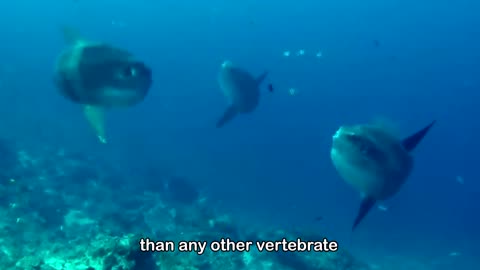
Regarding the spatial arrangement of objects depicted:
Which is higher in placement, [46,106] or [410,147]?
[46,106]

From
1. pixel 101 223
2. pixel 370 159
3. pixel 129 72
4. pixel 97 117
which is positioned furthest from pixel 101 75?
pixel 101 223

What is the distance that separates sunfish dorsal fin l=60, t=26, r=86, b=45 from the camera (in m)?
4.24

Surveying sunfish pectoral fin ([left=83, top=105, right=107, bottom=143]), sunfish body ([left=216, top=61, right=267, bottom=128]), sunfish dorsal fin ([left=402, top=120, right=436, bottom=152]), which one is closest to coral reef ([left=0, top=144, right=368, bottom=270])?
sunfish body ([left=216, top=61, right=267, bottom=128])

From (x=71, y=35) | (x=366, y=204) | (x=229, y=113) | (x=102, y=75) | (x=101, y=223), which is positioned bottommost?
(x=366, y=204)

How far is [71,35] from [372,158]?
3186mm

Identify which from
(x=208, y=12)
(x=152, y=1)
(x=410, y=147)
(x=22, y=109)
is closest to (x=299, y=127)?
(x=22, y=109)

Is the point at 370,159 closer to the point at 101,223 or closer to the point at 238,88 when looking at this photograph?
the point at 238,88

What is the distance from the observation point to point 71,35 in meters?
4.36

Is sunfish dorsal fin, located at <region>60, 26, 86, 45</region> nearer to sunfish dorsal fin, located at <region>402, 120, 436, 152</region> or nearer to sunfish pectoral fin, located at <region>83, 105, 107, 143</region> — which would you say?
sunfish pectoral fin, located at <region>83, 105, 107, 143</region>

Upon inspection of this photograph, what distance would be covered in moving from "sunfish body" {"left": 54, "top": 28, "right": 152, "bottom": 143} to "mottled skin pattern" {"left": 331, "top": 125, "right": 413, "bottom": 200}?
217 cm

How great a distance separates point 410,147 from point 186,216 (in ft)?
53.7

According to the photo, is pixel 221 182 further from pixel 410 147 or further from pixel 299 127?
pixel 299 127

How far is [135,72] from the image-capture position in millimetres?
3729

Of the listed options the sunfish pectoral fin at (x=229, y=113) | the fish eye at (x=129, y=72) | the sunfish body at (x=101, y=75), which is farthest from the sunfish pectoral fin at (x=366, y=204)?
the sunfish pectoral fin at (x=229, y=113)
